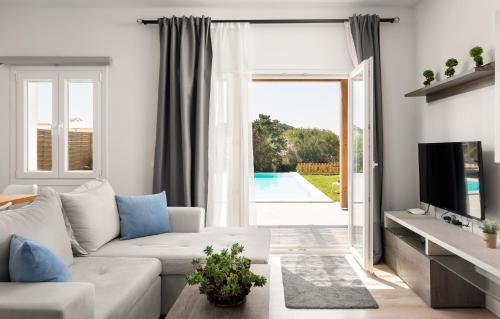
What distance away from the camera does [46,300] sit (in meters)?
1.57

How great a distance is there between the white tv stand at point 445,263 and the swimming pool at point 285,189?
230 inches

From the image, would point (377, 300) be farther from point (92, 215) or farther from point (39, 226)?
point (39, 226)

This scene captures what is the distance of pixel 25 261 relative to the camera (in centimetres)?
178

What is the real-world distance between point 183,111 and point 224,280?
9.00 feet

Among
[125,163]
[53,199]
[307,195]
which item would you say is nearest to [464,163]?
[53,199]

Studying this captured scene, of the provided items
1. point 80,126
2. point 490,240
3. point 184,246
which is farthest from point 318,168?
point 490,240

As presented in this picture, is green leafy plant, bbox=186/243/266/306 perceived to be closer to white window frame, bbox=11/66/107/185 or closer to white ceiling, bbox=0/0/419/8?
white window frame, bbox=11/66/107/185

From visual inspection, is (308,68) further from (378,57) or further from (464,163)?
(464,163)

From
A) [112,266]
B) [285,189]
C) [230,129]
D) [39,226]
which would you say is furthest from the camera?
[285,189]

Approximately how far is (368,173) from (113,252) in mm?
2400

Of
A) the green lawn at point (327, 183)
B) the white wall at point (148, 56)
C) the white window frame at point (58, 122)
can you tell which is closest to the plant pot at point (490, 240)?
the white wall at point (148, 56)

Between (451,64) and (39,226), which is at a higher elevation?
(451,64)

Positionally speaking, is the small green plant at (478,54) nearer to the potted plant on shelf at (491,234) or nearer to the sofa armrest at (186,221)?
the potted plant on shelf at (491,234)

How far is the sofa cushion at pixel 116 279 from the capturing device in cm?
196
